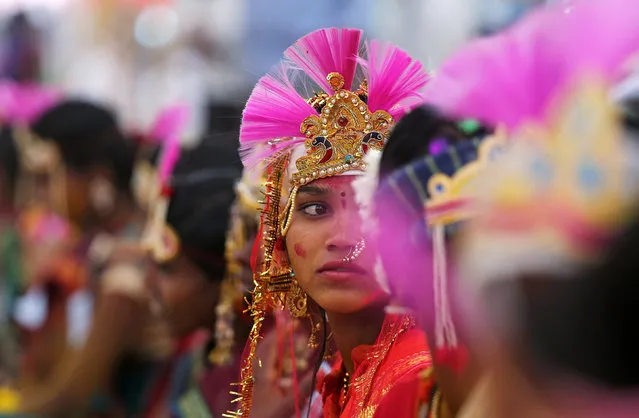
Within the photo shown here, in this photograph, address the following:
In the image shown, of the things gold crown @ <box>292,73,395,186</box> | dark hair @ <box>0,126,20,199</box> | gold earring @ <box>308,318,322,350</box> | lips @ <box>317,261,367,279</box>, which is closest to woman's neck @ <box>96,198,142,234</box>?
dark hair @ <box>0,126,20,199</box>

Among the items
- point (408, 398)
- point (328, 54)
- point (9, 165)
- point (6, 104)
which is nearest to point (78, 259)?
point (9, 165)

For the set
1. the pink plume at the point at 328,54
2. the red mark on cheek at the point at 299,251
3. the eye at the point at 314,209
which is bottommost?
the red mark on cheek at the point at 299,251

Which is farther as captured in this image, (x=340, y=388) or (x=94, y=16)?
(x=94, y=16)

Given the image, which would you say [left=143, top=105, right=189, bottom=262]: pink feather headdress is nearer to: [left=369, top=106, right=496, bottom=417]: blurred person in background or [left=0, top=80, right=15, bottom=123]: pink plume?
[left=369, top=106, right=496, bottom=417]: blurred person in background

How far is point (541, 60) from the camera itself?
1361 millimetres

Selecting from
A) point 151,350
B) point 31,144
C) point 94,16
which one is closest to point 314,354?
point 151,350

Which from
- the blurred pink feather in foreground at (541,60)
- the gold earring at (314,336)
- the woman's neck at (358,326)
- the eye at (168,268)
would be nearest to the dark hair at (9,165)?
the eye at (168,268)

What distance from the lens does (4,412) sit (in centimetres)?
595

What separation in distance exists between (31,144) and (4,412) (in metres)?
2.03

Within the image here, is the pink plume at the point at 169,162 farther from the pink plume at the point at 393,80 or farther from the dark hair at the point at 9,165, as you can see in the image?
the dark hair at the point at 9,165

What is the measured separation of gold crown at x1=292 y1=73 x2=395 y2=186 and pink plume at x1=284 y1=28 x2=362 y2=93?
2 centimetres

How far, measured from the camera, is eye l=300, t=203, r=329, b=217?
8.02 ft

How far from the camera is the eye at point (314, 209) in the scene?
96.3 inches

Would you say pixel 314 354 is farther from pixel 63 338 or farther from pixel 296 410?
pixel 63 338
